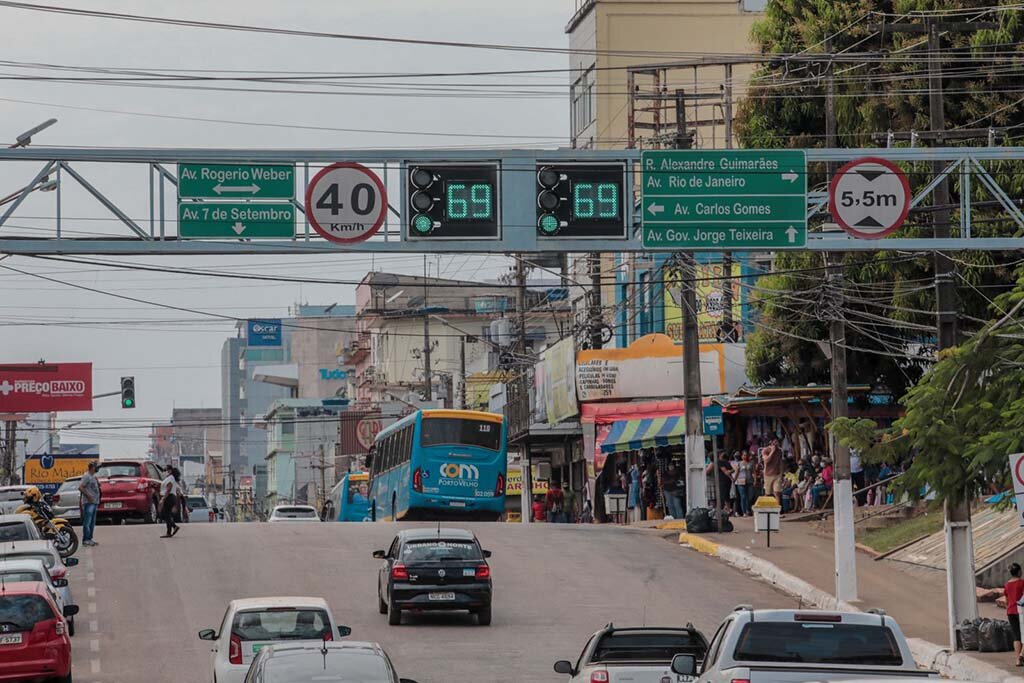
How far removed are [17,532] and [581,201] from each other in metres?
12.8

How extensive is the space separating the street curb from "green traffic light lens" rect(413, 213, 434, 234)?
355 inches

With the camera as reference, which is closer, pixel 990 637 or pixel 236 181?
pixel 990 637

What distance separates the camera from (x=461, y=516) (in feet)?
165

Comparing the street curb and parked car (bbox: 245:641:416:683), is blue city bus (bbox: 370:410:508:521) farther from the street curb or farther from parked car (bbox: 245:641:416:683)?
parked car (bbox: 245:641:416:683)

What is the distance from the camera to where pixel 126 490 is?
156ft

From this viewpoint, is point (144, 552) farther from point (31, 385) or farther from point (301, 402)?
point (301, 402)

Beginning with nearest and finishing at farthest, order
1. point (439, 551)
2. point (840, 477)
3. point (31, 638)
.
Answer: point (31, 638), point (439, 551), point (840, 477)

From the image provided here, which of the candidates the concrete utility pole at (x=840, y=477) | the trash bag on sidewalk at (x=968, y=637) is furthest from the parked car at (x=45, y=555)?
the trash bag on sidewalk at (x=968, y=637)

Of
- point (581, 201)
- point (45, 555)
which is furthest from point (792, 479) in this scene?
point (45, 555)

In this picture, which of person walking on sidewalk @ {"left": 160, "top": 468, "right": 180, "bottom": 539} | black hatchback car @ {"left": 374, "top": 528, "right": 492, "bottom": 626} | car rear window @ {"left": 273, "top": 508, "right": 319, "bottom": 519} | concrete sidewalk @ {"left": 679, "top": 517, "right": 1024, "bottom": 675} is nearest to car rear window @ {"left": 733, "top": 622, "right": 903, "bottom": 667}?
concrete sidewalk @ {"left": 679, "top": 517, "right": 1024, "bottom": 675}

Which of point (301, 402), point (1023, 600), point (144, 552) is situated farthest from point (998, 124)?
point (301, 402)

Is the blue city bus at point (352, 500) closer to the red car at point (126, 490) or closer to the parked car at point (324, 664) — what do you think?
the red car at point (126, 490)

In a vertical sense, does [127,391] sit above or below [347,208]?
below

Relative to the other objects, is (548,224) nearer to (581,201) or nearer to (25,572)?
(581,201)
